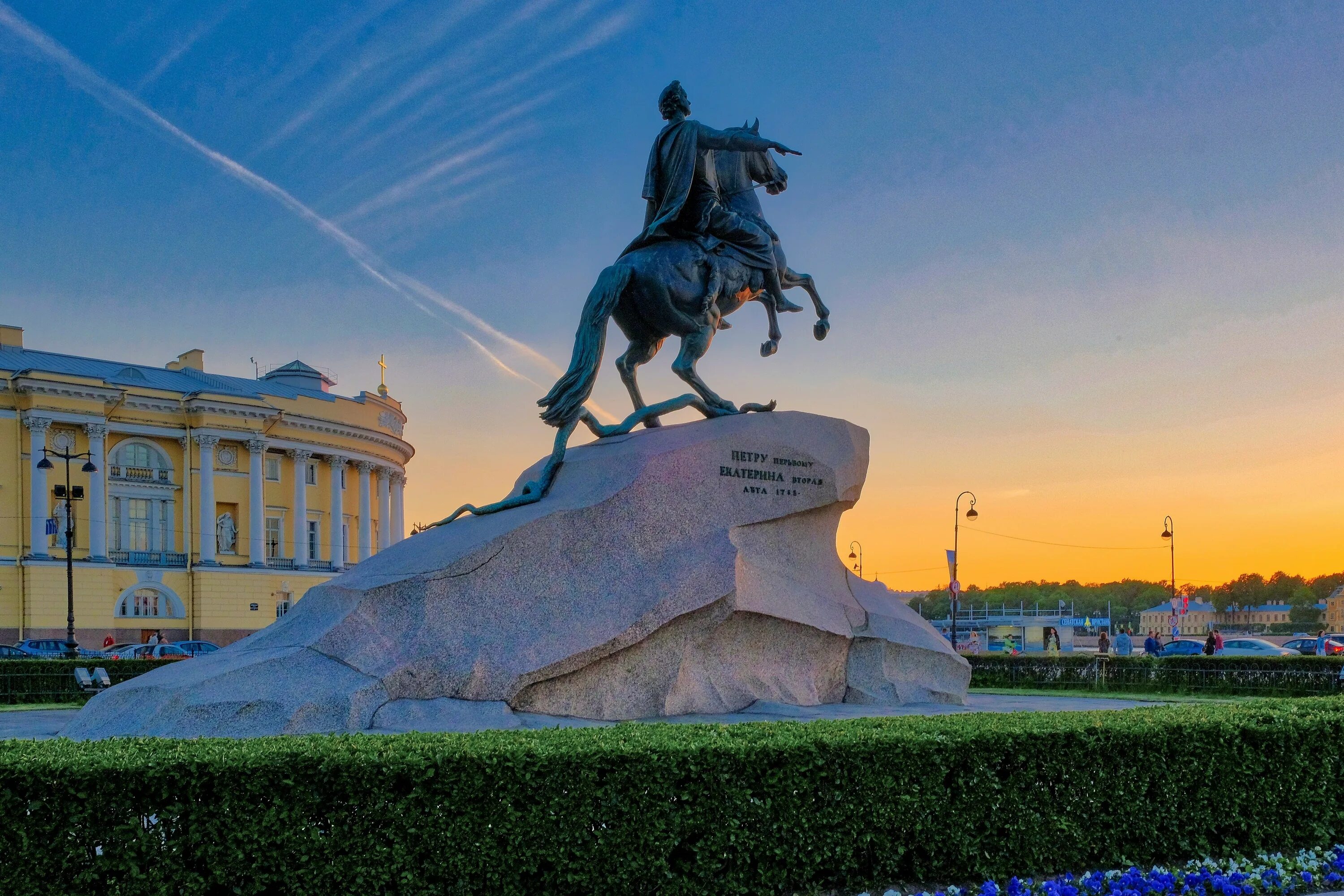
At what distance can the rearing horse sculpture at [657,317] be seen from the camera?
1194cm

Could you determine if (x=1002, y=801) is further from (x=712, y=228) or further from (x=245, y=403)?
(x=245, y=403)

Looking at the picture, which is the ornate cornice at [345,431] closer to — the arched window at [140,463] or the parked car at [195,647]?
the arched window at [140,463]

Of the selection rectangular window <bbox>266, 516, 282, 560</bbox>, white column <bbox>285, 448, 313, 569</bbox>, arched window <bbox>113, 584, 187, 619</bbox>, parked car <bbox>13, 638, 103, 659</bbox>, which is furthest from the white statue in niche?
parked car <bbox>13, 638, 103, 659</bbox>

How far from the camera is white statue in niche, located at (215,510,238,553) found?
205ft

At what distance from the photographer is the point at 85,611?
181 ft

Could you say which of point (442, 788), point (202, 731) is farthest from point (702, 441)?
point (442, 788)

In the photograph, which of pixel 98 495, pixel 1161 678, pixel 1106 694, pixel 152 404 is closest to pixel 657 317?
pixel 1106 694

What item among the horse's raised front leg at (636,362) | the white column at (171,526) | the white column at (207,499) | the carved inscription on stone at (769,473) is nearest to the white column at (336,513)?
the white column at (207,499)

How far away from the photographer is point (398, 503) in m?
75.4

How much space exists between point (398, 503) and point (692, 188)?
6582cm

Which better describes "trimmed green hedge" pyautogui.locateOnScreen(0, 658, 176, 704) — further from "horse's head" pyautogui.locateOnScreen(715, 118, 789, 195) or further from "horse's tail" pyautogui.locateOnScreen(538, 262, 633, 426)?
"horse's head" pyautogui.locateOnScreen(715, 118, 789, 195)

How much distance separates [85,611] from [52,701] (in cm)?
3890

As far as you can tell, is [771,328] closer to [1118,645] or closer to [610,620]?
[610,620]

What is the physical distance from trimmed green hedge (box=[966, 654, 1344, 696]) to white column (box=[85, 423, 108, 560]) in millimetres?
47518
